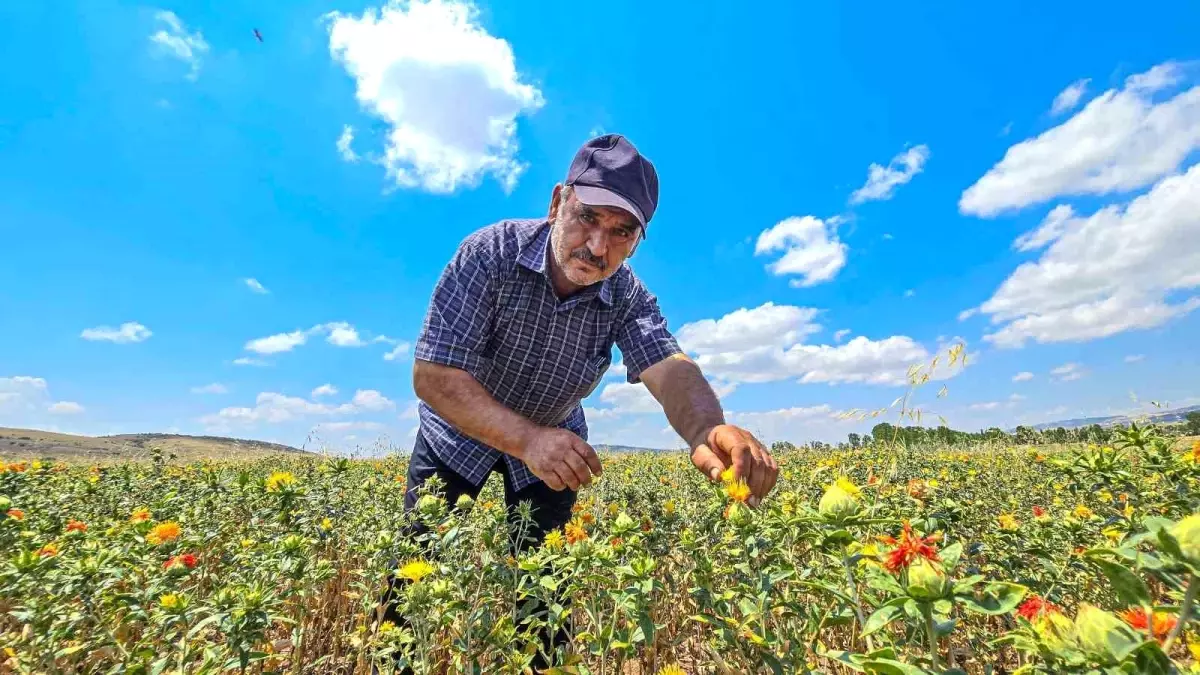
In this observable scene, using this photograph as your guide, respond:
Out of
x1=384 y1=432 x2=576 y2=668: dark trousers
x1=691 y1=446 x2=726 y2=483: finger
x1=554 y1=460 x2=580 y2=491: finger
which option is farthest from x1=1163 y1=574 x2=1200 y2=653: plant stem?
x1=384 y1=432 x2=576 y2=668: dark trousers

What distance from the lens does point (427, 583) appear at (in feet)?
5.71

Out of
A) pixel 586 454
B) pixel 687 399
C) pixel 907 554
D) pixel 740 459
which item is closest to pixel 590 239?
pixel 687 399

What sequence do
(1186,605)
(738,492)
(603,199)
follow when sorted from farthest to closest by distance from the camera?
(603,199)
(738,492)
(1186,605)

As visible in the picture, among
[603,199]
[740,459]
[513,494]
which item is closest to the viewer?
[740,459]

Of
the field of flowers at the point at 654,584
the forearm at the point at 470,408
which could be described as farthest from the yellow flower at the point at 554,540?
the forearm at the point at 470,408

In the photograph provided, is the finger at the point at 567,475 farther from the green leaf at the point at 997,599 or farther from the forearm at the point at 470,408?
the green leaf at the point at 997,599

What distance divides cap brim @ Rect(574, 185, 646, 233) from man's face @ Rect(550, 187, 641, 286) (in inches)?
1.7

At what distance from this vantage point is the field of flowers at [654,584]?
3.15 feet

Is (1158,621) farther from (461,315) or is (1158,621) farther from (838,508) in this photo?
(461,315)

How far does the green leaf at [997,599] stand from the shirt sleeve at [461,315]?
223cm

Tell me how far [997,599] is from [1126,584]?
0.25m

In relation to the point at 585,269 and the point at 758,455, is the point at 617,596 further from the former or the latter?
the point at 585,269

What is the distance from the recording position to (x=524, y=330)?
327 centimetres

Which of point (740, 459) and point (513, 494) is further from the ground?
point (740, 459)
